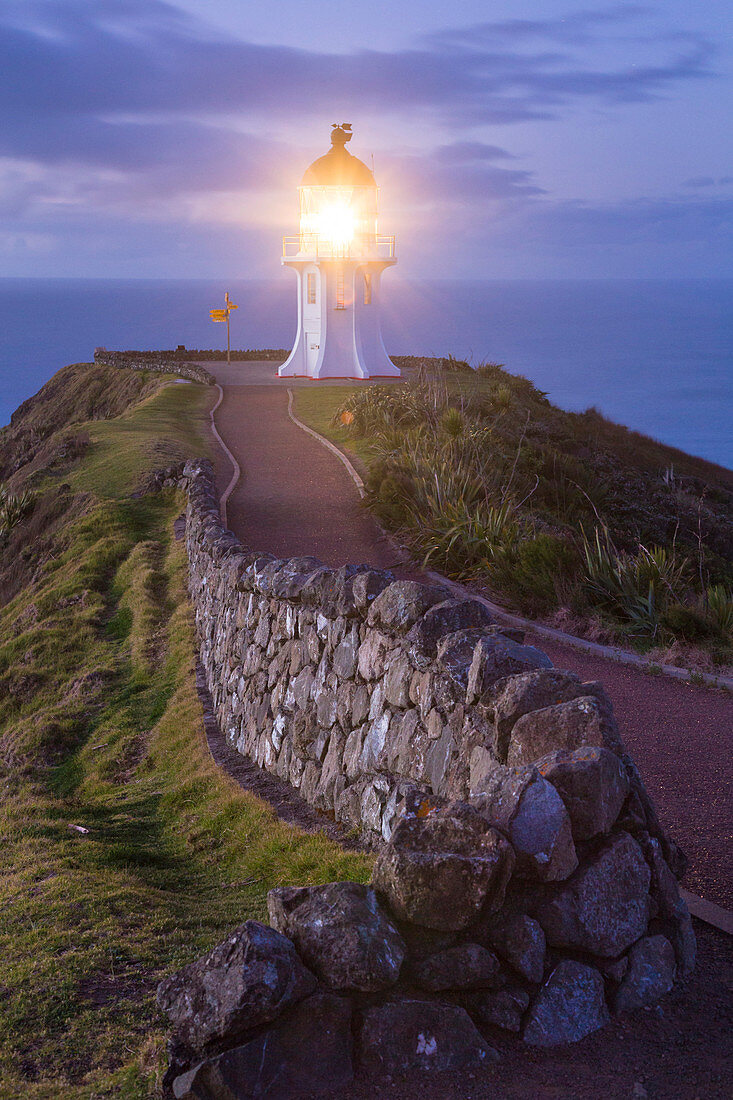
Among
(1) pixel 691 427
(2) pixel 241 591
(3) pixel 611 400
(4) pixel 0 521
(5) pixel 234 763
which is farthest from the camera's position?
(3) pixel 611 400

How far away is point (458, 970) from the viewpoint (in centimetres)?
331

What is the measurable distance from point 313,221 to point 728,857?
30.6 meters

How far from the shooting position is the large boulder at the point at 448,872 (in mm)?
3385

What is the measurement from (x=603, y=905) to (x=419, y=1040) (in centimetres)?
87

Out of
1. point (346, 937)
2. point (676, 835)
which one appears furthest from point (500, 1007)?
point (676, 835)

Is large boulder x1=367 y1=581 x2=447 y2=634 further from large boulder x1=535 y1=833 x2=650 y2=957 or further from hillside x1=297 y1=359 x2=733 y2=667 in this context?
hillside x1=297 y1=359 x2=733 y2=667

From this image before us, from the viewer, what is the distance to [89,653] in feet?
40.5

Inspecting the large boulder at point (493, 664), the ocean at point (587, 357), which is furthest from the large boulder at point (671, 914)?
the ocean at point (587, 357)

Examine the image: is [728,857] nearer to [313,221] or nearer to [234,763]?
[234,763]

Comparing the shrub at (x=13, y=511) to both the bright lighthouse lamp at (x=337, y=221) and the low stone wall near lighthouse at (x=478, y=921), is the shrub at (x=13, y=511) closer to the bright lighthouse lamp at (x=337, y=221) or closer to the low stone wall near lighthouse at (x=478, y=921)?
the bright lighthouse lamp at (x=337, y=221)

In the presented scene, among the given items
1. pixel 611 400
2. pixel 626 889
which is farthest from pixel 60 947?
pixel 611 400

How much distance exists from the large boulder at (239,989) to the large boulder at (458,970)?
1.38 feet

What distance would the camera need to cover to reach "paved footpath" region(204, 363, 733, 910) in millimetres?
5613

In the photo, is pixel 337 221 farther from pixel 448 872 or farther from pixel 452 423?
pixel 448 872
